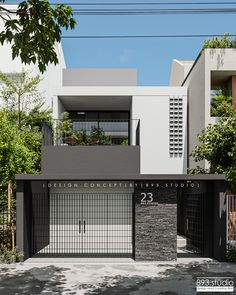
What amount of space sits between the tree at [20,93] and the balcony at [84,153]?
4134 millimetres

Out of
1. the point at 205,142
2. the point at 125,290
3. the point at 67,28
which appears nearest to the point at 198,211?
the point at 205,142

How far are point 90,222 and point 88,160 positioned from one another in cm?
380

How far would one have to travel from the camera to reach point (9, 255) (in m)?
12.3

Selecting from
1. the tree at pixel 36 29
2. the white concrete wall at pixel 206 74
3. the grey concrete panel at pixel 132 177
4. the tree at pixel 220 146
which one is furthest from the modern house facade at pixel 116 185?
the tree at pixel 36 29

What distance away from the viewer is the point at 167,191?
1300 centimetres

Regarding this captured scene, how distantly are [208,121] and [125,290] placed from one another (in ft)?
31.8

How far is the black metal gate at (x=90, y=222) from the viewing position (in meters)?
15.8

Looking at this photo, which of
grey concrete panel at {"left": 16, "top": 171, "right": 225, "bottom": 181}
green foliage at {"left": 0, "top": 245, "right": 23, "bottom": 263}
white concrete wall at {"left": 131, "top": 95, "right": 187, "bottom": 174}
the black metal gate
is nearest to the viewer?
green foliage at {"left": 0, "top": 245, "right": 23, "bottom": 263}

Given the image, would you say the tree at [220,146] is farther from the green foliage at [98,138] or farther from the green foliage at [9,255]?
the green foliage at [9,255]

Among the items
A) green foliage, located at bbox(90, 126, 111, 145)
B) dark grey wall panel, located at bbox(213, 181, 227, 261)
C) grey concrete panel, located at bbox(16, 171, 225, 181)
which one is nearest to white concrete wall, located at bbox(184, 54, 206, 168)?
dark grey wall panel, located at bbox(213, 181, 227, 261)

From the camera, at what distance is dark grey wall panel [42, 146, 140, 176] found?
15.5 metres

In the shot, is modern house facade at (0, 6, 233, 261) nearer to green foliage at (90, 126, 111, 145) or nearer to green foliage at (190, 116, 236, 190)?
green foliage at (90, 126, 111, 145)

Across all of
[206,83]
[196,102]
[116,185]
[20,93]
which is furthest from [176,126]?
[20,93]

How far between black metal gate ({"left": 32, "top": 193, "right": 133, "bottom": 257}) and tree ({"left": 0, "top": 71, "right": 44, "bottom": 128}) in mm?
5378
